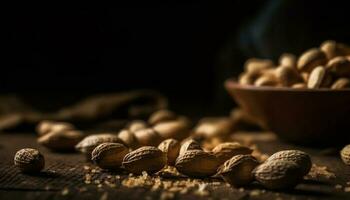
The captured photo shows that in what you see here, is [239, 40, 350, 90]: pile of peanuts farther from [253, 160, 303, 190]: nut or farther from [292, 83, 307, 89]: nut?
[253, 160, 303, 190]: nut

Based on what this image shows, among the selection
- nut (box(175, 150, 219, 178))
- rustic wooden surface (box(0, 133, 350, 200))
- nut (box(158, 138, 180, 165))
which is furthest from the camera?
nut (box(158, 138, 180, 165))

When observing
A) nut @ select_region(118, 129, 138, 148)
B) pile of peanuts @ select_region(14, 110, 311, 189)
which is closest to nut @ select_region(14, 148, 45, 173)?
pile of peanuts @ select_region(14, 110, 311, 189)

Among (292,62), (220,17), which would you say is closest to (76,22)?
(220,17)

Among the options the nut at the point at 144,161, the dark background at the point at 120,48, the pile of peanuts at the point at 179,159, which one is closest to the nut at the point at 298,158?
the pile of peanuts at the point at 179,159

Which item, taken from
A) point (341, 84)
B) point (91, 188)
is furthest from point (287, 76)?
point (91, 188)

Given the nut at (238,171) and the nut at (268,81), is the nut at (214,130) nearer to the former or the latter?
the nut at (268,81)

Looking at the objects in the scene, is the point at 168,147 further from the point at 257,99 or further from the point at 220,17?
the point at 220,17

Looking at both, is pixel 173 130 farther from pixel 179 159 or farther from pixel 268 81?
pixel 179 159
